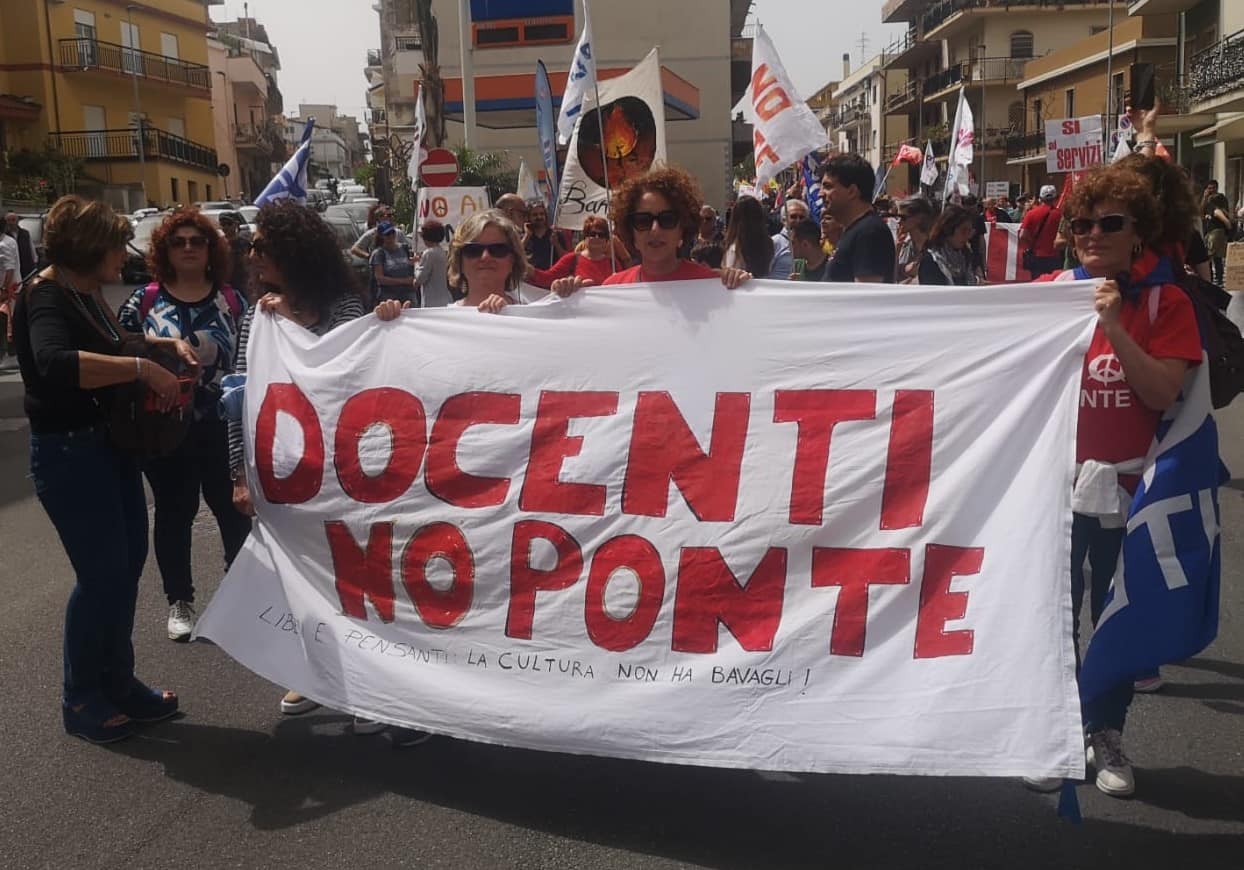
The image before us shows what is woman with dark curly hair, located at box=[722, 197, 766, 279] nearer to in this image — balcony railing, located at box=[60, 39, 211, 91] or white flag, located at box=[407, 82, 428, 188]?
white flag, located at box=[407, 82, 428, 188]

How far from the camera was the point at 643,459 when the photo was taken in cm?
387

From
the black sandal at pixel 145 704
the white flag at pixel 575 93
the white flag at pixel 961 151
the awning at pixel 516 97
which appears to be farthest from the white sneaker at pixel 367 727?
the awning at pixel 516 97

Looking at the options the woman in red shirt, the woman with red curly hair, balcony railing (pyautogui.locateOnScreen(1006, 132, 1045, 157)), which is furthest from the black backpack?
balcony railing (pyautogui.locateOnScreen(1006, 132, 1045, 157))

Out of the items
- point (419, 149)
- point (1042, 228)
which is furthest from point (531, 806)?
point (419, 149)

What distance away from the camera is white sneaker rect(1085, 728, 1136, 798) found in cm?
371

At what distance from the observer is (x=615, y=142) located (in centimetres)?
1057

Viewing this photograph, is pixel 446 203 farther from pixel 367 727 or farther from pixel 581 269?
pixel 367 727

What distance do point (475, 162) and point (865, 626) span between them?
23161 mm

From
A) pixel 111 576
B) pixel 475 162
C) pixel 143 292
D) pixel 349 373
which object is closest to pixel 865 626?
pixel 349 373

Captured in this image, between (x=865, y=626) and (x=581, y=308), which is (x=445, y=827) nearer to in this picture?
(x=865, y=626)

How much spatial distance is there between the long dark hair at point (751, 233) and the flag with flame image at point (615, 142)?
91.1 inches

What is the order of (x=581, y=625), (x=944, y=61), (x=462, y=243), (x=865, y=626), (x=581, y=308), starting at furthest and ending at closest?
(x=944, y=61) → (x=462, y=243) → (x=581, y=308) → (x=581, y=625) → (x=865, y=626)

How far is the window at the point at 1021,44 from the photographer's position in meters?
59.1

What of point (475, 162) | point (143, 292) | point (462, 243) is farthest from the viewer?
point (475, 162)
